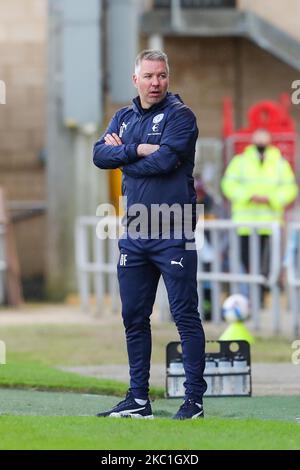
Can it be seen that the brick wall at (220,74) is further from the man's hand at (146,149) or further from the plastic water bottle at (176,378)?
the man's hand at (146,149)

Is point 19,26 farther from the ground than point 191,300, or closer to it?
farther from the ground

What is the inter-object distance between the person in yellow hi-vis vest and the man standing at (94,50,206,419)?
30.1ft

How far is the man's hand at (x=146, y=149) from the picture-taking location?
8.72 meters

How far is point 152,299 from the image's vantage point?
29.2 ft

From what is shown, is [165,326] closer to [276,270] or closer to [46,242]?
[276,270]

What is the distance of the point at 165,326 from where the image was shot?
666 inches

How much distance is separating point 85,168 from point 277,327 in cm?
613

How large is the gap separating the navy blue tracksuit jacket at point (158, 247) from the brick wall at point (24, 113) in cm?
1501

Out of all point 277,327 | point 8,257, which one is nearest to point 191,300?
point 277,327

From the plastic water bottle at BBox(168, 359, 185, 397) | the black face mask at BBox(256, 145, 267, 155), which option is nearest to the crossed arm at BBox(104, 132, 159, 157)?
the plastic water bottle at BBox(168, 359, 185, 397)
